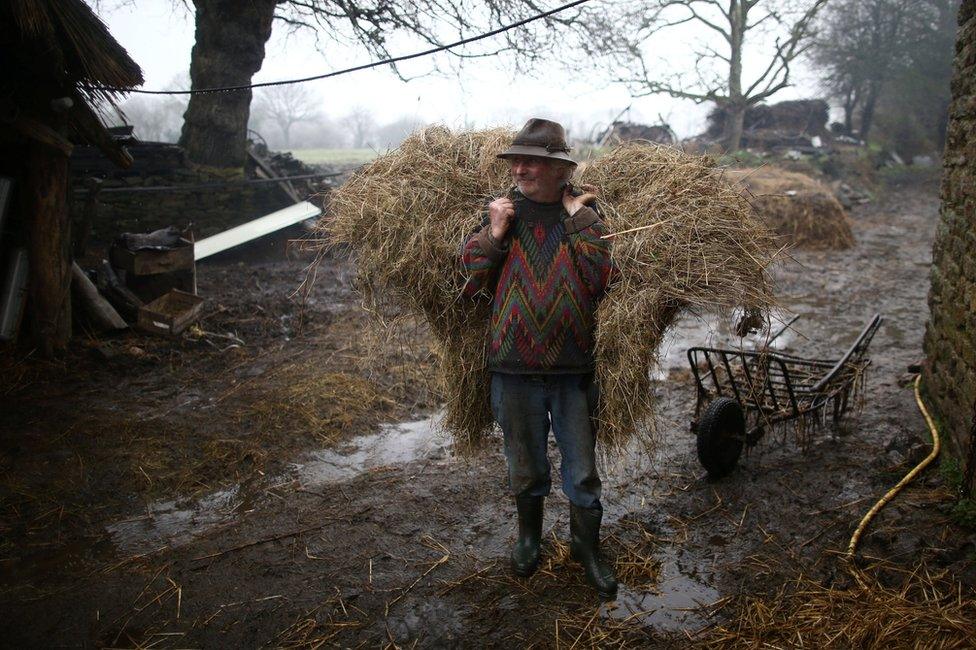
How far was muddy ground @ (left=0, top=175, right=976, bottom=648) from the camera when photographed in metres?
3.26

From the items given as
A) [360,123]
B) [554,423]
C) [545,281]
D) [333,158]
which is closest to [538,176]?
[545,281]

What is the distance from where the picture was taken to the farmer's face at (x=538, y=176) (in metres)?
3.08

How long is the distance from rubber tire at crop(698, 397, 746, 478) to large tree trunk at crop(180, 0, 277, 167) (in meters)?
11.5

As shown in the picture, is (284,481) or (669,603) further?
(284,481)

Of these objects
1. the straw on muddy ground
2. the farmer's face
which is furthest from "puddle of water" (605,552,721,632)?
the farmer's face

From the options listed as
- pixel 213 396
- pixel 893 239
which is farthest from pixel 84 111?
pixel 893 239

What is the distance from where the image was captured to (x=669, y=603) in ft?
11.0

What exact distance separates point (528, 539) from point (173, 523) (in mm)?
2303

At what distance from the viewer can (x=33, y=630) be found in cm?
320

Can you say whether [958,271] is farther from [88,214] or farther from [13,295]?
[88,214]

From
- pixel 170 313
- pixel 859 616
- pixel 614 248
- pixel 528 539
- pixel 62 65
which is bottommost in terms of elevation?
pixel 859 616

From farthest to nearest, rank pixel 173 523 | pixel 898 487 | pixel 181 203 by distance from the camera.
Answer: pixel 181 203 → pixel 173 523 → pixel 898 487

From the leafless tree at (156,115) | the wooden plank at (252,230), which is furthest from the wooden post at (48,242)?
the leafless tree at (156,115)

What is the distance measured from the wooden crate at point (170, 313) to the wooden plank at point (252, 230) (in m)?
3.97
